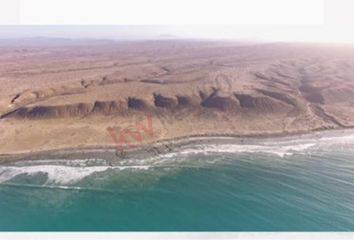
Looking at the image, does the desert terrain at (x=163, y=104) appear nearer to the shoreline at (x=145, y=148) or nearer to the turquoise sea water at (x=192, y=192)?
Result: the shoreline at (x=145, y=148)

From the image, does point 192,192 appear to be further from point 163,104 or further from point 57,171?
point 163,104

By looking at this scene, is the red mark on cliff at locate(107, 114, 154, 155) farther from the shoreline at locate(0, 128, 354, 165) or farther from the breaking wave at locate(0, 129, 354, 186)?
the breaking wave at locate(0, 129, 354, 186)

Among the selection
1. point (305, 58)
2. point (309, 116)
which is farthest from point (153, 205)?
point (305, 58)

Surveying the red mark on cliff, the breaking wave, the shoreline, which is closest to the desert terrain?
the red mark on cliff

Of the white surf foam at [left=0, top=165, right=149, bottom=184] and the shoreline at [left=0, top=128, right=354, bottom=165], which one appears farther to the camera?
the shoreline at [left=0, top=128, right=354, bottom=165]

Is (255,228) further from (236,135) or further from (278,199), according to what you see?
(236,135)

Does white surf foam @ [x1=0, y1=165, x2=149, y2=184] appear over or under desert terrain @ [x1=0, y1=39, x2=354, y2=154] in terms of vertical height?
under
